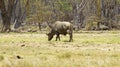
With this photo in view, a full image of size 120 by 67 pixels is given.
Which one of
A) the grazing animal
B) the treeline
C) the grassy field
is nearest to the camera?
the grassy field

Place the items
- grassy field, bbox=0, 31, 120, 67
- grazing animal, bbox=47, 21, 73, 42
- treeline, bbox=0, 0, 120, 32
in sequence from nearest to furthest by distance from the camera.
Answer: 1. grassy field, bbox=0, 31, 120, 67
2. grazing animal, bbox=47, 21, 73, 42
3. treeline, bbox=0, 0, 120, 32

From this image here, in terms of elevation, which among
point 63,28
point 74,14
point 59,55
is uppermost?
point 59,55

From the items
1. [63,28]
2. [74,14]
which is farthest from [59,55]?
[74,14]

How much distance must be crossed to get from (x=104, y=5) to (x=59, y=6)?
819 cm

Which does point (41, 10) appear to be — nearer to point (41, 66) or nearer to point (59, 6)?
point (59, 6)

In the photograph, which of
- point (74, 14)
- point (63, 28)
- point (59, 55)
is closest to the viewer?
point (59, 55)

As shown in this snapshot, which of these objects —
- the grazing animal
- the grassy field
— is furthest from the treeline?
the grassy field

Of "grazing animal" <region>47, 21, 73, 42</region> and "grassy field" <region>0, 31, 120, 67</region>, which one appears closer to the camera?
"grassy field" <region>0, 31, 120, 67</region>

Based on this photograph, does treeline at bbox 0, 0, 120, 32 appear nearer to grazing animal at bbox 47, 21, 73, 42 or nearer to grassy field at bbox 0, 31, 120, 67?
grazing animal at bbox 47, 21, 73, 42

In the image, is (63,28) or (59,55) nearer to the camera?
(59,55)

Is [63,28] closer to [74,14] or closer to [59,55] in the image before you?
[59,55]

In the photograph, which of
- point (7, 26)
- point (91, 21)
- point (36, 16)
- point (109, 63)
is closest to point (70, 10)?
point (36, 16)

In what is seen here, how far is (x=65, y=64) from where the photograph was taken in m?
10.0

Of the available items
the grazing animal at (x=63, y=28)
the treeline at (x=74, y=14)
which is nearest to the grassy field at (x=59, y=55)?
the grazing animal at (x=63, y=28)
